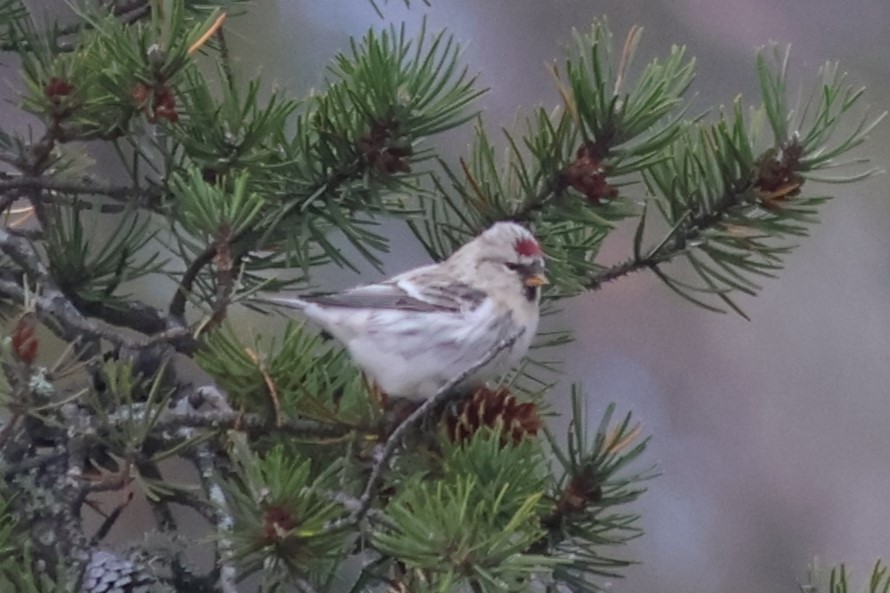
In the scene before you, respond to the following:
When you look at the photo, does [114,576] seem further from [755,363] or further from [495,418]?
[755,363]

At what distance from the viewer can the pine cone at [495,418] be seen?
1.77 feet

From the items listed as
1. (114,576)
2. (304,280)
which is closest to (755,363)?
(304,280)

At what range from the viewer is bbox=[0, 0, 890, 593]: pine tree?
476 millimetres

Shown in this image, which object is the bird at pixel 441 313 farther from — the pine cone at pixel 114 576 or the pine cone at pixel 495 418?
the pine cone at pixel 114 576

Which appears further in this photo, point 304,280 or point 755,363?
point 755,363

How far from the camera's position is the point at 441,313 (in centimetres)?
76

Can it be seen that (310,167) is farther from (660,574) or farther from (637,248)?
(660,574)

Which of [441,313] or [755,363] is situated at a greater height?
[755,363]

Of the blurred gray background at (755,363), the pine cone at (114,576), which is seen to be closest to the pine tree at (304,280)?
the pine cone at (114,576)

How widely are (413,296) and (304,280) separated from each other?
6.3 inches

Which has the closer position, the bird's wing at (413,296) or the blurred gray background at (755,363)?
the bird's wing at (413,296)

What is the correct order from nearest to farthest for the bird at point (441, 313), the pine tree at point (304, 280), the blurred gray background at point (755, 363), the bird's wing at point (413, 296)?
the pine tree at point (304, 280)
the bird at point (441, 313)
the bird's wing at point (413, 296)
the blurred gray background at point (755, 363)

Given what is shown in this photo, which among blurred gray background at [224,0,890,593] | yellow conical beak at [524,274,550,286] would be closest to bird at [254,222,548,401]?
yellow conical beak at [524,274,550,286]

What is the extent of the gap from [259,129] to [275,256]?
8 cm
